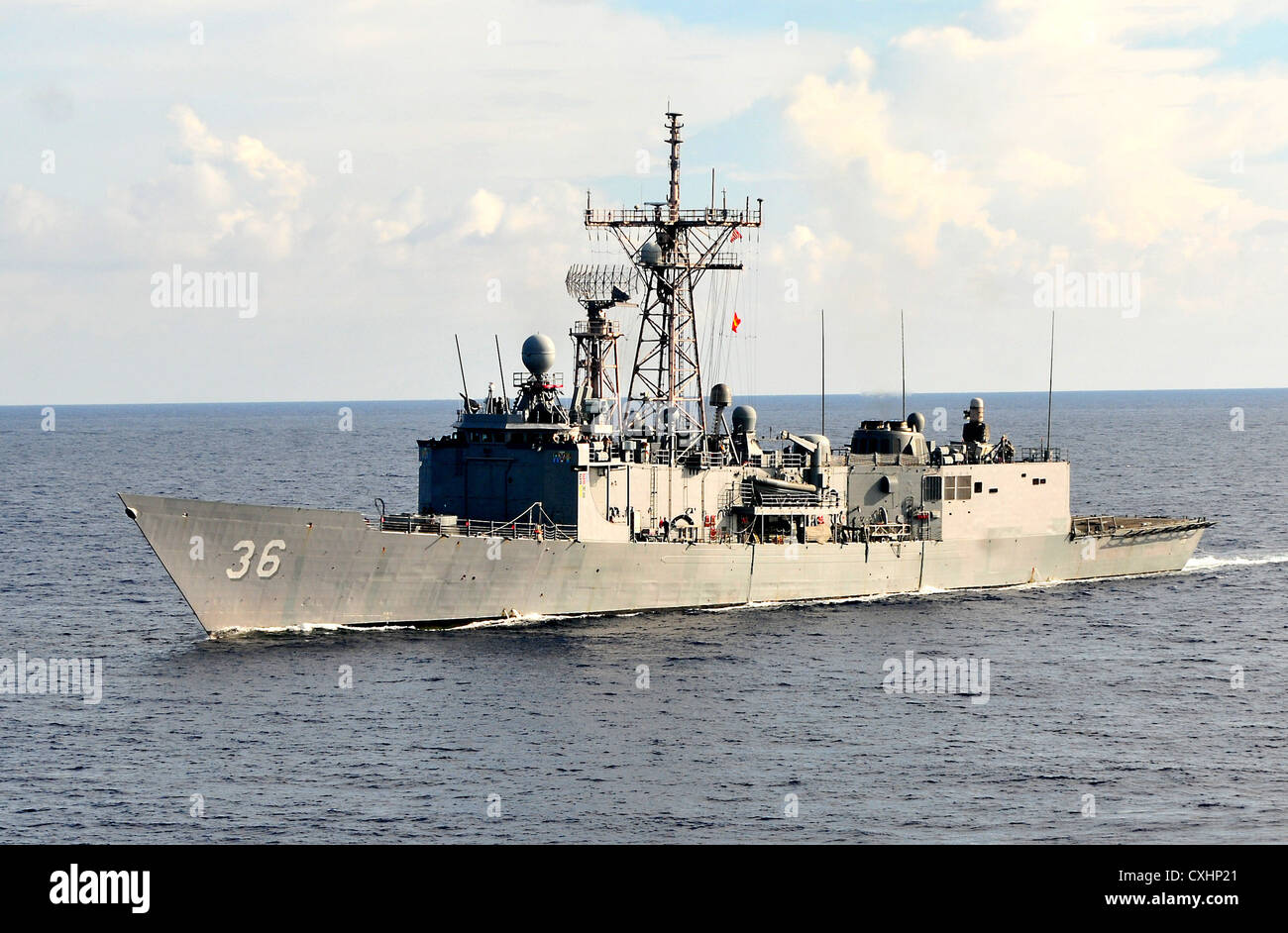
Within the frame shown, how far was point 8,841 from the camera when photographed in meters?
25.8

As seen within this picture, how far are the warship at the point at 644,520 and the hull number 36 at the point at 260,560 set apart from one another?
45mm

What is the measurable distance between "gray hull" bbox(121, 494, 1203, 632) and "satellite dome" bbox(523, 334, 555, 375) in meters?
6.26

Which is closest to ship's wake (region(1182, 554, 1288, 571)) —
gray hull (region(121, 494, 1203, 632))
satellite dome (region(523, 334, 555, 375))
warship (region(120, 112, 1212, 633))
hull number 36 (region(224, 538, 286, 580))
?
warship (region(120, 112, 1212, 633))

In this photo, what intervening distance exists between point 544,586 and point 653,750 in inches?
517

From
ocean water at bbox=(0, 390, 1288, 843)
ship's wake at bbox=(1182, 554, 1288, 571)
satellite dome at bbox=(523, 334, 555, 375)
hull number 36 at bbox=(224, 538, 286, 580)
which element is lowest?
ocean water at bbox=(0, 390, 1288, 843)

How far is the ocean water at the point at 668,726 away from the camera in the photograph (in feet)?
89.8

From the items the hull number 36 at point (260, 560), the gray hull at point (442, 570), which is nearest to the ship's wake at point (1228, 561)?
the gray hull at point (442, 570)

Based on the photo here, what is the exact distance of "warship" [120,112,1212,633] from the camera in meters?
41.1

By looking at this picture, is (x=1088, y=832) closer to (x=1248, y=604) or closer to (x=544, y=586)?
(x=544, y=586)

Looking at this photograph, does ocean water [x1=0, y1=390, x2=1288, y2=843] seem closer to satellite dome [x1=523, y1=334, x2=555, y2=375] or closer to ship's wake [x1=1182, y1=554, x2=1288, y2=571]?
ship's wake [x1=1182, y1=554, x2=1288, y2=571]

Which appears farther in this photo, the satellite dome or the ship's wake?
the ship's wake

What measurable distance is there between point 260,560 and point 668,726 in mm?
13541

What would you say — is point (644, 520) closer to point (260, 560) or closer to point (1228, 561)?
point (260, 560)
